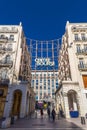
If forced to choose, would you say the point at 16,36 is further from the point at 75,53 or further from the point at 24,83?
the point at 75,53

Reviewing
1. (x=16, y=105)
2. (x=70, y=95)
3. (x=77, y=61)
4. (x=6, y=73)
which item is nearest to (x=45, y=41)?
(x=77, y=61)

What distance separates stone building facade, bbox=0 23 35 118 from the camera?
2314cm

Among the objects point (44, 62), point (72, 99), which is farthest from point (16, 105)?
point (72, 99)

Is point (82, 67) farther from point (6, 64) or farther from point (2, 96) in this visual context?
point (2, 96)

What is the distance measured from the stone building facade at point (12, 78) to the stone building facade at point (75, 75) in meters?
8.35

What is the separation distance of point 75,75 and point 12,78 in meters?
14.4

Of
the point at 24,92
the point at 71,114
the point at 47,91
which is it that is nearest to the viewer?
the point at 71,114

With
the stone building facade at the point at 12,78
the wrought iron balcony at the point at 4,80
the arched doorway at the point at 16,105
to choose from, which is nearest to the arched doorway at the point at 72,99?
the stone building facade at the point at 12,78

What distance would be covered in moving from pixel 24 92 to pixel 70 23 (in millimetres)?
23550

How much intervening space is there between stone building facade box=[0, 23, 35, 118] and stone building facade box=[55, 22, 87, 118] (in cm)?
835

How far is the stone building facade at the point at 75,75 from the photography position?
22928 millimetres

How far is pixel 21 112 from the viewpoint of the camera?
2197cm

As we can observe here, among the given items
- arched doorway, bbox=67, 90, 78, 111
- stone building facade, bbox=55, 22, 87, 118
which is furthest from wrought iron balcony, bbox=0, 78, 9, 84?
arched doorway, bbox=67, 90, 78, 111

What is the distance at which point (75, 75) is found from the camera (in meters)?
25.5
